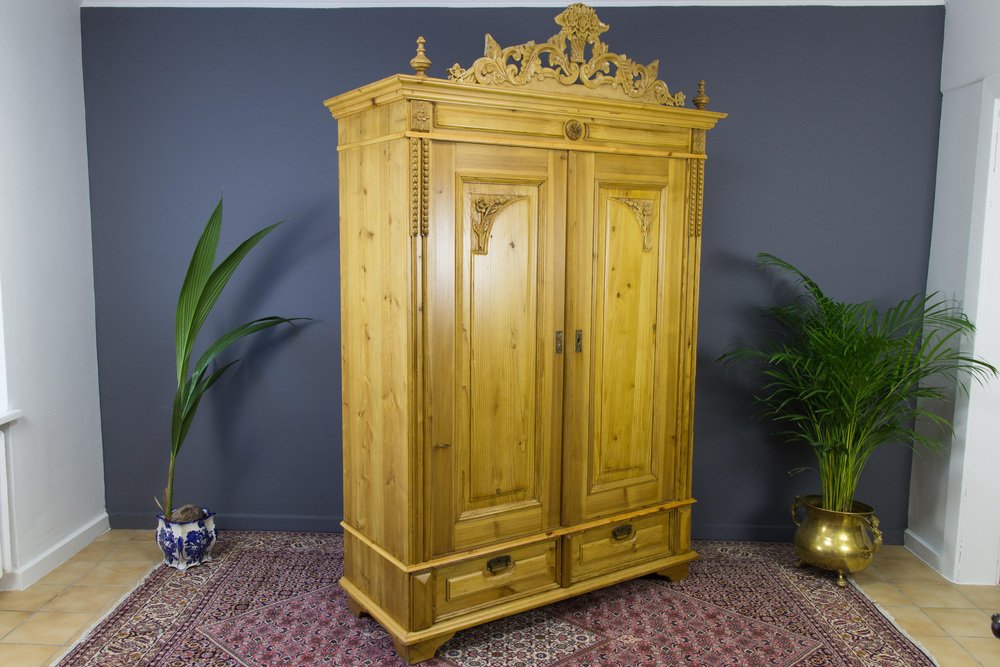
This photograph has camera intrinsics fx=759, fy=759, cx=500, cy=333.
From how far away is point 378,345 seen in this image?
2662 mm

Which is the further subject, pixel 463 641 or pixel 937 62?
pixel 937 62

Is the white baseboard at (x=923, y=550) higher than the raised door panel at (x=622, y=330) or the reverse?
the reverse

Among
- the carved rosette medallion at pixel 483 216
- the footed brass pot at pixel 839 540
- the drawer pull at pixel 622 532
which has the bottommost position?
the footed brass pot at pixel 839 540

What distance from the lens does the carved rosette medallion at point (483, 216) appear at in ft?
8.47

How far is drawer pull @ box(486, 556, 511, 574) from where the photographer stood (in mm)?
2750

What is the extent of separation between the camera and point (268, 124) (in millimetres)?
3572

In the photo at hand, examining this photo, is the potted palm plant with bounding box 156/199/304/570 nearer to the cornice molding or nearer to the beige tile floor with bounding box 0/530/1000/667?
the beige tile floor with bounding box 0/530/1000/667

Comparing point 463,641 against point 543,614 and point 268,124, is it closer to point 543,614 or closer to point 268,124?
point 543,614

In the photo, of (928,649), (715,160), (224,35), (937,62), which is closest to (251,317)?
(224,35)

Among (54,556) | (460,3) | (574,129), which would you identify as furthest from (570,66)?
(54,556)

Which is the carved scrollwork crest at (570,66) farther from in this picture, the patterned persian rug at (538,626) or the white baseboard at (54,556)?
the white baseboard at (54,556)

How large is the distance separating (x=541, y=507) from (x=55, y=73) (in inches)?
111

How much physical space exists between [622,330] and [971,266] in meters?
1.60

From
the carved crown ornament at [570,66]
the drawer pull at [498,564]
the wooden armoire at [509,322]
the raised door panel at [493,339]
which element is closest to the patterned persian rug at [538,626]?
the wooden armoire at [509,322]
